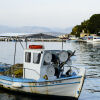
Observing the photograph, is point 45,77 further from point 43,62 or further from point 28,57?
point 28,57

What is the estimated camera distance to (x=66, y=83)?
2150 cm

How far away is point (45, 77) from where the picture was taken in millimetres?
22562

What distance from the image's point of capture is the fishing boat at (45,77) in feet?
71.2

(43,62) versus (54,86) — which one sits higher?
(43,62)

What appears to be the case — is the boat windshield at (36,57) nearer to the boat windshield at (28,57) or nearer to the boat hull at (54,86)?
the boat windshield at (28,57)

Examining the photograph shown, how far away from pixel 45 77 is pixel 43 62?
1350 mm

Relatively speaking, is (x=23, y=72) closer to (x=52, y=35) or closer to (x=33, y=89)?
(x=33, y=89)

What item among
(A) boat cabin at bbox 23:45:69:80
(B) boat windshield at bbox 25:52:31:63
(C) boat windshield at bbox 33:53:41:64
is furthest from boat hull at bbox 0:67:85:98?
(B) boat windshield at bbox 25:52:31:63

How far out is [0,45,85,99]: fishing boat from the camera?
21688mm

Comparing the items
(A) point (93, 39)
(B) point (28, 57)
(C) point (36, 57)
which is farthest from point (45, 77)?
(A) point (93, 39)

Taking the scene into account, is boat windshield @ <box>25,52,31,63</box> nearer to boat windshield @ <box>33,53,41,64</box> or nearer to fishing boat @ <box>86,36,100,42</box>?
A: boat windshield @ <box>33,53,41,64</box>

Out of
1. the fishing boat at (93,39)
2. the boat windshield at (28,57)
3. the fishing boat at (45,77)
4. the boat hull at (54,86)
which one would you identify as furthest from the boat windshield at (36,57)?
the fishing boat at (93,39)

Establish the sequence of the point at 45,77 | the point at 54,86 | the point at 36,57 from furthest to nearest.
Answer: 1. the point at 36,57
2. the point at 45,77
3. the point at 54,86

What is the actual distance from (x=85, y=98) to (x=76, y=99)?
1893 mm
